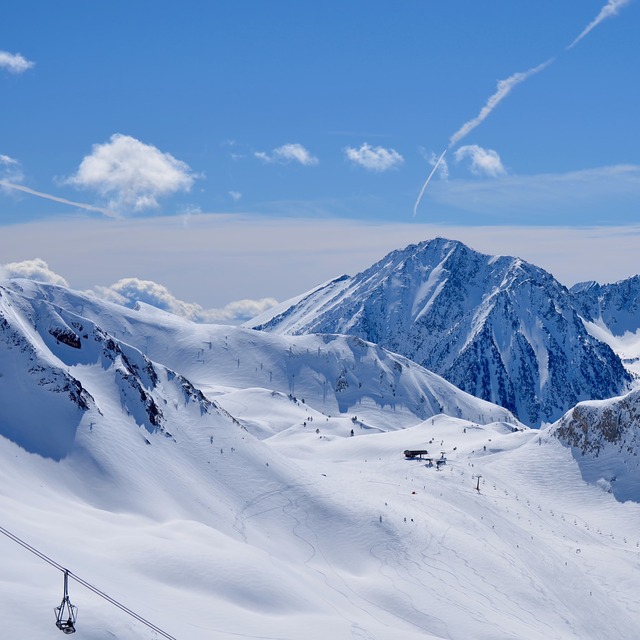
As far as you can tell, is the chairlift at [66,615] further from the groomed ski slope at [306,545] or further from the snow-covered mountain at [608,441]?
the snow-covered mountain at [608,441]

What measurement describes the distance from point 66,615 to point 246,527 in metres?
47.3

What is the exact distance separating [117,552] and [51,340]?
4576 centimetres

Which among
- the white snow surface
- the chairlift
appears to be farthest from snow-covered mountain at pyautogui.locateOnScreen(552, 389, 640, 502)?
the chairlift

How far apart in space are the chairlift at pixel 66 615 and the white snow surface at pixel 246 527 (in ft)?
1.42

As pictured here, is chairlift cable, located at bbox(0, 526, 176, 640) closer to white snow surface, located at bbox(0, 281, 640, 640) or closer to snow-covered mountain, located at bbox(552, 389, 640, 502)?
white snow surface, located at bbox(0, 281, 640, 640)

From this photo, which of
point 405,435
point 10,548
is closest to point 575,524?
point 405,435

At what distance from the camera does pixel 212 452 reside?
95.1m

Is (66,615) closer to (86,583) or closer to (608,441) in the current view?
(86,583)

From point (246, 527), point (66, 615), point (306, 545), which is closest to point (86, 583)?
point (66, 615)

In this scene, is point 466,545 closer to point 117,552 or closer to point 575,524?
point 575,524

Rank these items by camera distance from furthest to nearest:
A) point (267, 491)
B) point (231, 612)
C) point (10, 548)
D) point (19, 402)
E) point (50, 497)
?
point (267, 491) → point (19, 402) → point (50, 497) → point (231, 612) → point (10, 548)

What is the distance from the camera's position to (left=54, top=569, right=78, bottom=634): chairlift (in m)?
32.7

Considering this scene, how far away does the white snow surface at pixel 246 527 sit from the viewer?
51.2 m

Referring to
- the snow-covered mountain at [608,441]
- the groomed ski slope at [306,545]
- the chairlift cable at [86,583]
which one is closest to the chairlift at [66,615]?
the groomed ski slope at [306,545]
